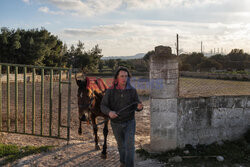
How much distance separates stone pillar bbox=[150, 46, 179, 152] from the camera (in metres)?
4.95

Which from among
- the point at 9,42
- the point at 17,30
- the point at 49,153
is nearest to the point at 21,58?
the point at 9,42

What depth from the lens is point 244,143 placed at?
18.2 feet

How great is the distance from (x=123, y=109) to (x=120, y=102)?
140 mm

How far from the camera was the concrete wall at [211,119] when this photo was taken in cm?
521

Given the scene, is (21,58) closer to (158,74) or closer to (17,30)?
(17,30)

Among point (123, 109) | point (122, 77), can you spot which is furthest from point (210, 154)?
point (122, 77)

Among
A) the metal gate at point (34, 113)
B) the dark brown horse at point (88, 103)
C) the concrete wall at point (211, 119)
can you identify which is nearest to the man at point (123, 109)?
the dark brown horse at point (88, 103)

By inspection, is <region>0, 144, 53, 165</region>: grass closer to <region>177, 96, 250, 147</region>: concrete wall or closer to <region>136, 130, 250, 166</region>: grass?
<region>136, 130, 250, 166</region>: grass

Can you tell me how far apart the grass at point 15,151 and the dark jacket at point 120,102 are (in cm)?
234

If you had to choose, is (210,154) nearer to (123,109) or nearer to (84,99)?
(123,109)

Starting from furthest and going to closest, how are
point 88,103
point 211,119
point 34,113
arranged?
point 34,113
point 211,119
point 88,103

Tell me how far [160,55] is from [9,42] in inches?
1019

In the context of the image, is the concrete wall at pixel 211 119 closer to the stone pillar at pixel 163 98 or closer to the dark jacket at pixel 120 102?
the stone pillar at pixel 163 98

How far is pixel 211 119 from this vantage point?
217 inches
